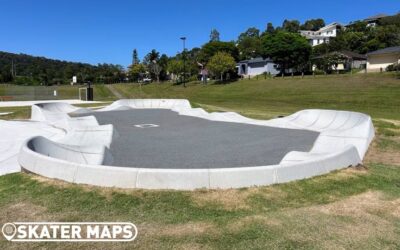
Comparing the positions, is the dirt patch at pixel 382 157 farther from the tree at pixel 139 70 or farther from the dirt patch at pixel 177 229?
the tree at pixel 139 70

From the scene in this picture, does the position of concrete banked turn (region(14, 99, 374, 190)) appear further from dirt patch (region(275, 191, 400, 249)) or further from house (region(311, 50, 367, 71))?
house (region(311, 50, 367, 71))

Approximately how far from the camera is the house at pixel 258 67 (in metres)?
67.5

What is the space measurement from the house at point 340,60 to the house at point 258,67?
29.9 ft

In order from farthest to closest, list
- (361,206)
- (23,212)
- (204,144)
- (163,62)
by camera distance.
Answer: (163,62)
(204,144)
(361,206)
(23,212)

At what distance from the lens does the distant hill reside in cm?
9530

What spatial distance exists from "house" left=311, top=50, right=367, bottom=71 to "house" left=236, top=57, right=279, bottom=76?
9125 millimetres

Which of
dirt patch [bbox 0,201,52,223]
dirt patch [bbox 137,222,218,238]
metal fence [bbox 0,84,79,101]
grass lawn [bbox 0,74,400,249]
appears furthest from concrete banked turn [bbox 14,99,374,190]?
metal fence [bbox 0,84,79,101]

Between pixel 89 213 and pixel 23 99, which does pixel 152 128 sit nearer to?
pixel 89 213

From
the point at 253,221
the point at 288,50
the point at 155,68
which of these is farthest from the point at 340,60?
the point at 253,221

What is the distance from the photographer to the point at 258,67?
70000 mm

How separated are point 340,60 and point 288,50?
791 cm

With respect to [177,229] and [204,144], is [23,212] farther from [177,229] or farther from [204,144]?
[204,144]

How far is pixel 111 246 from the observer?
4.02 metres

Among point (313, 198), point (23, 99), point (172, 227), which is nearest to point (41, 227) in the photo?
point (172, 227)
